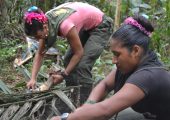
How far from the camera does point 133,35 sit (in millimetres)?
2455

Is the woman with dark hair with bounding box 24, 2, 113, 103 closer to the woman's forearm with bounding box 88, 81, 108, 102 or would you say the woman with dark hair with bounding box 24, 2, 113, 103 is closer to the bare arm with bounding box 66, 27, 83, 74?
the bare arm with bounding box 66, 27, 83, 74

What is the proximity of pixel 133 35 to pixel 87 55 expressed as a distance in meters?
1.55

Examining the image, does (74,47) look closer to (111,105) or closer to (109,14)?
(111,105)

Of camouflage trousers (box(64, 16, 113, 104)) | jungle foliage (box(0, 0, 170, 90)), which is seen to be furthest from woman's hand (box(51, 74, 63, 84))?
jungle foliage (box(0, 0, 170, 90))

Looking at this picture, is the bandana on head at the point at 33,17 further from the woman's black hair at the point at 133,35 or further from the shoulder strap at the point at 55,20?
the woman's black hair at the point at 133,35

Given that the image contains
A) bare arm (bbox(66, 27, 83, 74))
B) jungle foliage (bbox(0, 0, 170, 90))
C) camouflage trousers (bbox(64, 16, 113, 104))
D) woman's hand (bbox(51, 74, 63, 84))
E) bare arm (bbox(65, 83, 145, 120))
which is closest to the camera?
bare arm (bbox(65, 83, 145, 120))

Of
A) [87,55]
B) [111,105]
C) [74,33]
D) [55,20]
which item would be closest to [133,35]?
[111,105]

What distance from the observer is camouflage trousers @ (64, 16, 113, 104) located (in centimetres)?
400

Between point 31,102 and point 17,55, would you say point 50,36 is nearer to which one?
point 31,102

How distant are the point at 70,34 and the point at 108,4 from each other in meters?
3.67

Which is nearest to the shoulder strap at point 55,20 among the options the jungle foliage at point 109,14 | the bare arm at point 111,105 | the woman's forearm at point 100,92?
the woman's forearm at point 100,92

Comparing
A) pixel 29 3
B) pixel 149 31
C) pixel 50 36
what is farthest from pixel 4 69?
pixel 149 31

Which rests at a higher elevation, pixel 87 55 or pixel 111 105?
pixel 111 105

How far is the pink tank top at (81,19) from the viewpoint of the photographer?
3.58 m
